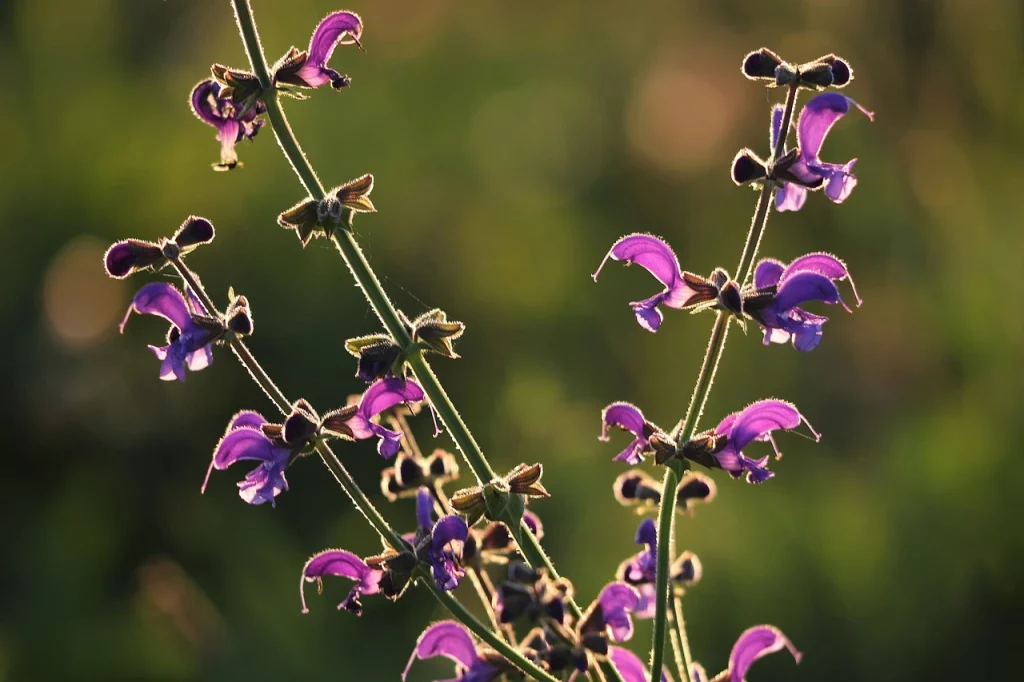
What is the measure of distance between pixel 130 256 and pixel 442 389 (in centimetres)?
37

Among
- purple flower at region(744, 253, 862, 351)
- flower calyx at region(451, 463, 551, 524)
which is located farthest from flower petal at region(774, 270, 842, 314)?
flower calyx at region(451, 463, 551, 524)

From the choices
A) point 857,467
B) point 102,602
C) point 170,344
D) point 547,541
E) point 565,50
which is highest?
point 565,50

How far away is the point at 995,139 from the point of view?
5.54 m

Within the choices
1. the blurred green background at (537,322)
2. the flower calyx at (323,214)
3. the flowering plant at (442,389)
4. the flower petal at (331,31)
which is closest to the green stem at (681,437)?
the flowering plant at (442,389)

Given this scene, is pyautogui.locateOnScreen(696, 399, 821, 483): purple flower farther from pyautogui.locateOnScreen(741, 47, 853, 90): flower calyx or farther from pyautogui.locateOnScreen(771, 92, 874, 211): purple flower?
pyautogui.locateOnScreen(741, 47, 853, 90): flower calyx

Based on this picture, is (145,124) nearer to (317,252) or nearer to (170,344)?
(317,252)

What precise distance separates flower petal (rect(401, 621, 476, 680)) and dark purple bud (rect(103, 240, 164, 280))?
0.52 m

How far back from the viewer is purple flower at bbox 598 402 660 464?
1213 millimetres

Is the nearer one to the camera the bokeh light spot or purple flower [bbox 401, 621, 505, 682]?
purple flower [bbox 401, 621, 505, 682]

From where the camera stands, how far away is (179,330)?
4.10 ft

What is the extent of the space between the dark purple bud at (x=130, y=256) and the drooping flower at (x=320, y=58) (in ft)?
0.76

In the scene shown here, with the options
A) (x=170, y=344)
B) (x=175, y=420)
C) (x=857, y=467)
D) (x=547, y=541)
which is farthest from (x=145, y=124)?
(x=170, y=344)

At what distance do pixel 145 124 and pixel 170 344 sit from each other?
612 centimetres

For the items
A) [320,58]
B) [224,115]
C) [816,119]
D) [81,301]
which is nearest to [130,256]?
[224,115]
